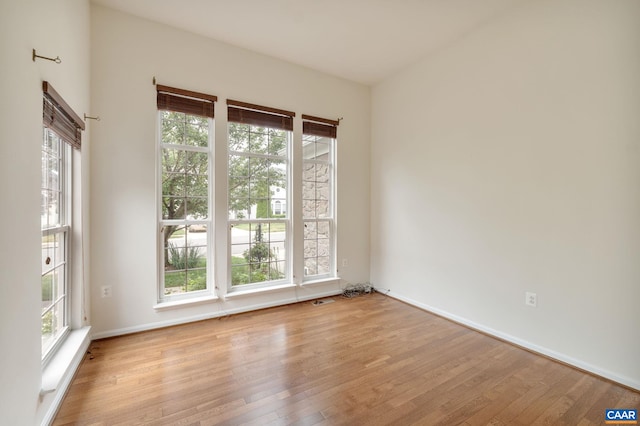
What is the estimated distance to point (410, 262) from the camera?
3.83 metres

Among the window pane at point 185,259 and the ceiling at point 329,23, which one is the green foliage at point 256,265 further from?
the ceiling at point 329,23

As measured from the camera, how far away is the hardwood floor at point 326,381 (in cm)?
176

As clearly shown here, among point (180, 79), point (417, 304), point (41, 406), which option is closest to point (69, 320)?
point (41, 406)

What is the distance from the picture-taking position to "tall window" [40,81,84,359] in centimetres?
185

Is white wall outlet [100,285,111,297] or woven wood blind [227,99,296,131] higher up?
woven wood blind [227,99,296,131]

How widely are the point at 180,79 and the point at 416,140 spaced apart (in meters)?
2.89

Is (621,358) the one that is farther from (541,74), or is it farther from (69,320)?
(69,320)

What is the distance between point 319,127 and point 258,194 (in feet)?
4.26

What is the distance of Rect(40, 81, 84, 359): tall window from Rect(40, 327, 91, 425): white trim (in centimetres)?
7

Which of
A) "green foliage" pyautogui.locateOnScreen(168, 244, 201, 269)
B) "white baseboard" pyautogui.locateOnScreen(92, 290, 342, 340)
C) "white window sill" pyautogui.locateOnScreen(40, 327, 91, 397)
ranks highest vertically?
"green foliage" pyautogui.locateOnScreen(168, 244, 201, 269)

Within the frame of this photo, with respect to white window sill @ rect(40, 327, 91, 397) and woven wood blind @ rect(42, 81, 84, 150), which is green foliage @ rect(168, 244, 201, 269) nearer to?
white window sill @ rect(40, 327, 91, 397)

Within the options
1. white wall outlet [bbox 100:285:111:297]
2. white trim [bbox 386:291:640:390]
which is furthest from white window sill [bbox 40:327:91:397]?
white trim [bbox 386:291:640:390]

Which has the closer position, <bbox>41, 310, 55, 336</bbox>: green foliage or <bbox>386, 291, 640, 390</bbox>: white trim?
<bbox>41, 310, 55, 336</bbox>: green foliage

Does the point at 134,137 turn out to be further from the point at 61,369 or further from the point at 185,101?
the point at 61,369
